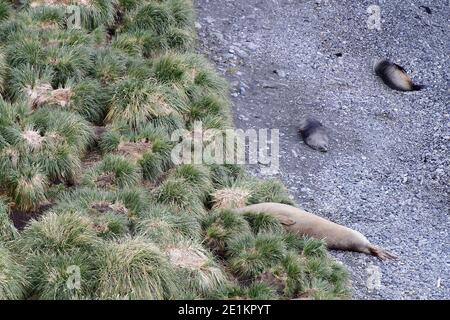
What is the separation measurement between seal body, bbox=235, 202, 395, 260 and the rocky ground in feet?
0.46

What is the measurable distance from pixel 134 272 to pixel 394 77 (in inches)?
275

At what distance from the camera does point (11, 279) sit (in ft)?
24.1

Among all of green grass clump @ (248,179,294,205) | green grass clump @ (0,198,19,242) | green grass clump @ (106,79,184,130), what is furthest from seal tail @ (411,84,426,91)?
green grass clump @ (0,198,19,242)

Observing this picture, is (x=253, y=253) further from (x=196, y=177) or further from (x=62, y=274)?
(x=62, y=274)

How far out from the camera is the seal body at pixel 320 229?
933 centimetres

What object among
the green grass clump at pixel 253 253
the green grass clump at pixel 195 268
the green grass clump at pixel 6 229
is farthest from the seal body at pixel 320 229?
the green grass clump at pixel 6 229

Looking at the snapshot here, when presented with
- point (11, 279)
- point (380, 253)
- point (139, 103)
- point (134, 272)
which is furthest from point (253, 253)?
point (139, 103)

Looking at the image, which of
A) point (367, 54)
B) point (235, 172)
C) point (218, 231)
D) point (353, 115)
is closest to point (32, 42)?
point (235, 172)

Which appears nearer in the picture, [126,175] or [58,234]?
[58,234]

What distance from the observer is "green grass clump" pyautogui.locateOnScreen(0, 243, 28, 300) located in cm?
726

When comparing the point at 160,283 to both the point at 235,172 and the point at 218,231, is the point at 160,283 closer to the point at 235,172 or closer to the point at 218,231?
the point at 218,231

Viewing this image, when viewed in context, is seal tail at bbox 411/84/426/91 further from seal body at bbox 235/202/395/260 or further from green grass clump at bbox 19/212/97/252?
green grass clump at bbox 19/212/97/252

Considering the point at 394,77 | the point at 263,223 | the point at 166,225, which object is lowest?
the point at 394,77
